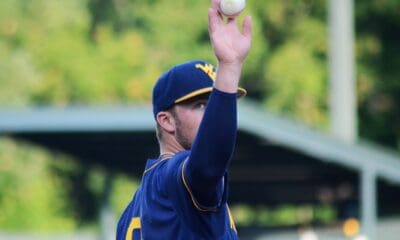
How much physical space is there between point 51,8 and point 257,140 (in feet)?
52.1

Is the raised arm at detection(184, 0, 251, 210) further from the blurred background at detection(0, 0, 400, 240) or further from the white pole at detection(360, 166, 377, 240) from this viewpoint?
the blurred background at detection(0, 0, 400, 240)

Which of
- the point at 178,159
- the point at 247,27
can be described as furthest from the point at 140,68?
the point at 247,27

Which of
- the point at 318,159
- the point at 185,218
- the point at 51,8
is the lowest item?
the point at 185,218

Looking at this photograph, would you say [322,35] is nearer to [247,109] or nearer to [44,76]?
[44,76]

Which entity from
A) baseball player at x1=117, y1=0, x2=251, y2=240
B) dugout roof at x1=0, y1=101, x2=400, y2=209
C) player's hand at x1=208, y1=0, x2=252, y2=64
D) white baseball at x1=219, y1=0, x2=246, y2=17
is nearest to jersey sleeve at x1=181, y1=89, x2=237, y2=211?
baseball player at x1=117, y1=0, x2=251, y2=240

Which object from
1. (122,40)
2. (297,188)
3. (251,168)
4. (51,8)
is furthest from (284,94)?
(251,168)

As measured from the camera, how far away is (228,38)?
4344mm

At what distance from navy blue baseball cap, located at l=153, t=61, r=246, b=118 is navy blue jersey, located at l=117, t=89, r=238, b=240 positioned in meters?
0.22

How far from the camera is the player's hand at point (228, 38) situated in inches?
170

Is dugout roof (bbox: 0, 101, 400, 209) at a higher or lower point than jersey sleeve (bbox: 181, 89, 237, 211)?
higher

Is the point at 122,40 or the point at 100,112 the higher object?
the point at 122,40

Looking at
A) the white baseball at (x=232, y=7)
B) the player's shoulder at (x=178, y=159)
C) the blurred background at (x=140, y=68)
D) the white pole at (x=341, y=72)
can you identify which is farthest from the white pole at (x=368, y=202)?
the white baseball at (x=232, y=7)

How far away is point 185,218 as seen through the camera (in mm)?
4672

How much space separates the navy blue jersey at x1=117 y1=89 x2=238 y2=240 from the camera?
4359 millimetres
